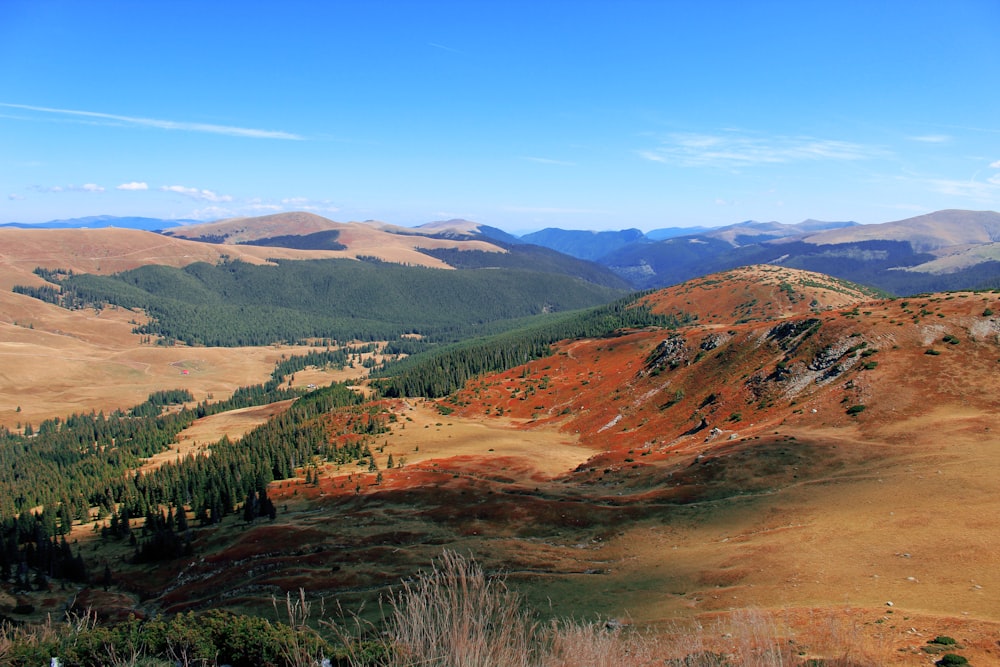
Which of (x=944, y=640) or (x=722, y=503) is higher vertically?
(x=944, y=640)

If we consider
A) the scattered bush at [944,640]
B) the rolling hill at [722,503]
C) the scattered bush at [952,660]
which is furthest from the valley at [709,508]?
the scattered bush at [952,660]

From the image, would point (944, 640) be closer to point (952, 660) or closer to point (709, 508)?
point (952, 660)

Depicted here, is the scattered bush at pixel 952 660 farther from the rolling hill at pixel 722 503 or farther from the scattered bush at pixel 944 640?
the scattered bush at pixel 944 640

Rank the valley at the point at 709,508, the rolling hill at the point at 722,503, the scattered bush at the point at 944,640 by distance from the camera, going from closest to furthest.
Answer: the scattered bush at the point at 944,640 → the valley at the point at 709,508 → the rolling hill at the point at 722,503

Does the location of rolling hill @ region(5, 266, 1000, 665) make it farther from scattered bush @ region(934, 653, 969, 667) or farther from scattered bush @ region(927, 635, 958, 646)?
scattered bush @ region(934, 653, 969, 667)

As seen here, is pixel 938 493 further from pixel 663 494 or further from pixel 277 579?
pixel 277 579

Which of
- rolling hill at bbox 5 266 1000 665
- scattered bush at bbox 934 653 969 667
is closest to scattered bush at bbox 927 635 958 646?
rolling hill at bbox 5 266 1000 665

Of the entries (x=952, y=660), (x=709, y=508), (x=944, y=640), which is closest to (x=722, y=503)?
(x=709, y=508)

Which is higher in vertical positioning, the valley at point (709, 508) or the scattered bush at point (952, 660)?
the scattered bush at point (952, 660)

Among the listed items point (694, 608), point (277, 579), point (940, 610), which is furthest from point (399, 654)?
point (277, 579)

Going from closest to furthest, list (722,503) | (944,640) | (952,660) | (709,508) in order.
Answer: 1. (952,660)
2. (944,640)
3. (709,508)
4. (722,503)

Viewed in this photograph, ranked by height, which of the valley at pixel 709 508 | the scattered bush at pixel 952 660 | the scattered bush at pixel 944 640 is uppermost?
the scattered bush at pixel 952 660

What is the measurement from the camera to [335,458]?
102m

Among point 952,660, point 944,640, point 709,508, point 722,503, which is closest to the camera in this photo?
Answer: point 952,660
